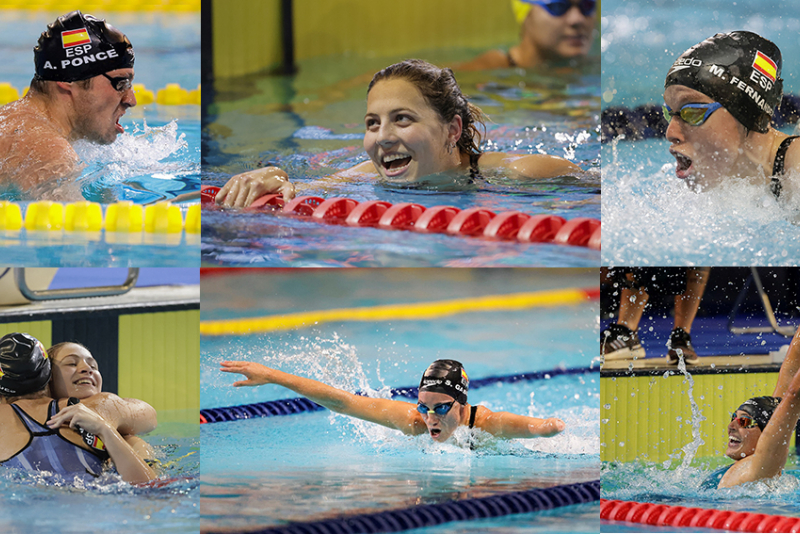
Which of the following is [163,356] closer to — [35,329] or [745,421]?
[35,329]

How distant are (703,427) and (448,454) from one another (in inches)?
44.3

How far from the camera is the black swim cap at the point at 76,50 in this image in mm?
3158

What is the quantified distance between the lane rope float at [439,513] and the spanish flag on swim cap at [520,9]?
2850 millimetres

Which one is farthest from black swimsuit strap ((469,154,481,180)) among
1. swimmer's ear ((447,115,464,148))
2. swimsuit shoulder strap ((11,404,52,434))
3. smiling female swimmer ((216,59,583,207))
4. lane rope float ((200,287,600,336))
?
swimsuit shoulder strap ((11,404,52,434))

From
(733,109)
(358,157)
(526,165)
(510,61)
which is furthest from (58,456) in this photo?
(510,61)

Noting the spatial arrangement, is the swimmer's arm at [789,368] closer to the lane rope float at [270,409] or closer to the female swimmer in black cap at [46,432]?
the lane rope float at [270,409]

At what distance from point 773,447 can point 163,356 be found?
8.29 feet

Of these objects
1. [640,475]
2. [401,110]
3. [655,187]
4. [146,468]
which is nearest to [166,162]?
[401,110]

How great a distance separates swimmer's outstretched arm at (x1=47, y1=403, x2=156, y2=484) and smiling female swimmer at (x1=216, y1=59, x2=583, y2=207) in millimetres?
995

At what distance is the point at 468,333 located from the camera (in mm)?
4020

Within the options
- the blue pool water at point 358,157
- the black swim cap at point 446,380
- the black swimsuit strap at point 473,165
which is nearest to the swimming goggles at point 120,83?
the blue pool water at point 358,157

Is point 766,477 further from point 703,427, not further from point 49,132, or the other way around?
point 49,132

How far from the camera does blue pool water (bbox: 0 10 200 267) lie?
2877mm

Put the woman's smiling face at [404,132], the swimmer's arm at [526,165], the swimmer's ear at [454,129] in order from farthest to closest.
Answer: the swimmer's arm at [526,165] → the swimmer's ear at [454,129] → the woman's smiling face at [404,132]
